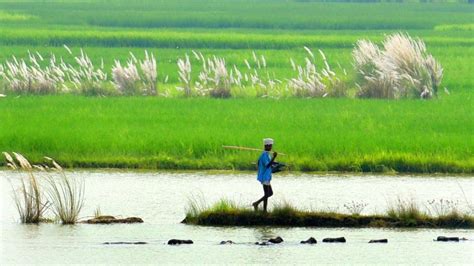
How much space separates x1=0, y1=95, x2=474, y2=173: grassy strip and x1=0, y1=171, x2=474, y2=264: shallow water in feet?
3.27

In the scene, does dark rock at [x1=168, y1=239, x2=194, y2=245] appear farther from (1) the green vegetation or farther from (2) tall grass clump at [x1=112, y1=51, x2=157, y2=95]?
(2) tall grass clump at [x1=112, y1=51, x2=157, y2=95]

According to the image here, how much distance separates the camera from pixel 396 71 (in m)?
37.3

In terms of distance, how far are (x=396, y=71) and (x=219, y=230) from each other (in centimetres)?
1796

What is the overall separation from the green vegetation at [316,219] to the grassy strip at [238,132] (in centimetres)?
663

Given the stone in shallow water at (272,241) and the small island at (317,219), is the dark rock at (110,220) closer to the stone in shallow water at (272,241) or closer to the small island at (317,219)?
the small island at (317,219)

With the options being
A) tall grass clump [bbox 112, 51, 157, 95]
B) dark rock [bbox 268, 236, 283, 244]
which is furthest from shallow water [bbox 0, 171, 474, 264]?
tall grass clump [bbox 112, 51, 157, 95]

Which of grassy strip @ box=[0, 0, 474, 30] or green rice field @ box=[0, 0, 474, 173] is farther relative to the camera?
grassy strip @ box=[0, 0, 474, 30]

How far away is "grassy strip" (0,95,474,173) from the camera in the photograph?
27438 millimetres

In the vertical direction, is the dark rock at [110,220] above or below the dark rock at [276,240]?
above

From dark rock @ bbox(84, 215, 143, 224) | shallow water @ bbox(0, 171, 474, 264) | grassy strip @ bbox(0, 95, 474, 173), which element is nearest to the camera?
shallow water @ bbox(0, 171, 474, 264)

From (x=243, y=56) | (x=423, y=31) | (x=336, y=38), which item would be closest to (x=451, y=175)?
(x=243, y=56)

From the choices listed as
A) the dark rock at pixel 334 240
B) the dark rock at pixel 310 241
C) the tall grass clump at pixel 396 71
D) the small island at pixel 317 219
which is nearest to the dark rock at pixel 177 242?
the dark rock at pixel 310 241

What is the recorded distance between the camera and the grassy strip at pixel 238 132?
90.0 feet

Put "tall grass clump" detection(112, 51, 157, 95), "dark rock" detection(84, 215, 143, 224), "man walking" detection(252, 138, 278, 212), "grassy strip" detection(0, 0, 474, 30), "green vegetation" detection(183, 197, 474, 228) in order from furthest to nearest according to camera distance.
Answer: "grassy strip" detection(0, 0, 474, 30)
"tall grass clump" detection(112, 51, 157, 95)
"dark rock" detection(84, 215, 143, 224)
"man walking" detection(252, 138, 278, 212)
"green vegetation" detection(183, 197, 474, 228)
